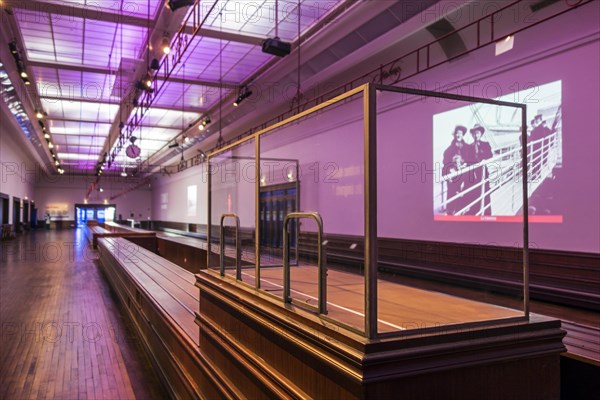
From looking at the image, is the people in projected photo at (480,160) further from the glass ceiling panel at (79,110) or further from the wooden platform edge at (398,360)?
the glass ceiling panel at (79,110)

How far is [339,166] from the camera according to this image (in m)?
2.91

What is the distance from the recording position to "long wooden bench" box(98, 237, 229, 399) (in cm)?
287

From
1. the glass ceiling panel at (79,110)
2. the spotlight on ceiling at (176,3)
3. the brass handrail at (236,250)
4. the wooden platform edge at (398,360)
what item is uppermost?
the glass ceiling panel at (79,110)

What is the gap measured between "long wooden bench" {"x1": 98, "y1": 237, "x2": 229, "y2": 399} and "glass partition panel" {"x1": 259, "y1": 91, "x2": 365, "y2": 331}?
858mm

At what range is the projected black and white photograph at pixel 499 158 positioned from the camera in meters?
1.90

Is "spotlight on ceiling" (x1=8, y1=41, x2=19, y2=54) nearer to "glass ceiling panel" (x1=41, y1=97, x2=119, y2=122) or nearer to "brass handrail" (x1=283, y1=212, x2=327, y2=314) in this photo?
"glass ceiling panel" (x1=41, y1=97, x2=119, y2=122)

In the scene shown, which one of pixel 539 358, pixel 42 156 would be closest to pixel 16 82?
pixel 539 358

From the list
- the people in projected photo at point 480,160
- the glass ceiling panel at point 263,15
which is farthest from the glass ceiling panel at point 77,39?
the people in projected photo at point 480,160

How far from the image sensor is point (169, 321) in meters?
3.49

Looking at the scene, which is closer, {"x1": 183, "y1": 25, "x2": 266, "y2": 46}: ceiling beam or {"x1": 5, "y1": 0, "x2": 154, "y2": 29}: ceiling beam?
{"x1": 5, "y1": 0, "x2": 154, "y2": 29}: ceiling beam

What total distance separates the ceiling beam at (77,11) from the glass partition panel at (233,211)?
509 centimetres

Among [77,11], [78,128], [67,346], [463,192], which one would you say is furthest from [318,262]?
[78,128]

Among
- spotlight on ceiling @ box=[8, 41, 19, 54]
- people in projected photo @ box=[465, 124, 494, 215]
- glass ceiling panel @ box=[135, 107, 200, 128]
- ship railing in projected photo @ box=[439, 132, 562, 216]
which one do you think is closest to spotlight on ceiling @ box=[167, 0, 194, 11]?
spotlight on ceiling @ box=[8, 41, 19, 54]

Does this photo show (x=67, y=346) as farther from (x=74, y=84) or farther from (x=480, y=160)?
(x=74, y=84)
